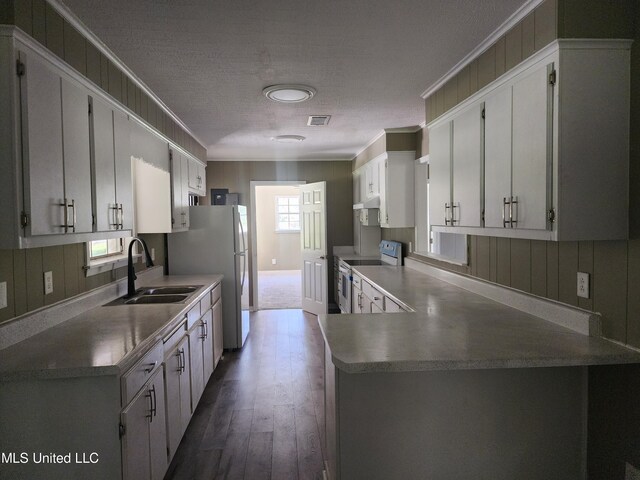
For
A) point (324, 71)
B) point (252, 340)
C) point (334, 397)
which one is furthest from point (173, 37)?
point (252, 340)

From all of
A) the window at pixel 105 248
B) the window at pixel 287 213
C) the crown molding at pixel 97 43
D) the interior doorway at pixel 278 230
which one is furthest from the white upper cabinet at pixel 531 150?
the window at pixel 287 213

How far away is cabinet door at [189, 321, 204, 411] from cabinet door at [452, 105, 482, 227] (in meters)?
2.04

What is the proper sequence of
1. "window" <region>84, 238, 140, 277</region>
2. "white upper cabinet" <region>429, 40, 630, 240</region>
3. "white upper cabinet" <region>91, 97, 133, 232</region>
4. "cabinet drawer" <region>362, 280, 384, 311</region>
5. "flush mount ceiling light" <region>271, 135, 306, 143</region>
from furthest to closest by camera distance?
"flush mount ceiling light" <region>271, 135, 306, 143</region>, "cabinet drawer" <region>362, 280, 384, 311</region>, "window" <region>84, 238, 140, 277</region>, "white upper cabinet" <region>91, 97, 133, 232</region>, "white upper cabinet" <region>429, 40, 630, 240</region>

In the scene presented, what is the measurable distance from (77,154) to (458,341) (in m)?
1.97

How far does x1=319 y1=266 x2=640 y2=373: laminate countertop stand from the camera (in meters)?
1.61

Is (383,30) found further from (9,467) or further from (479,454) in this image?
(9,467)

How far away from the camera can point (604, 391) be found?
1798mm

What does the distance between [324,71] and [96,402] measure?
7.61 feet

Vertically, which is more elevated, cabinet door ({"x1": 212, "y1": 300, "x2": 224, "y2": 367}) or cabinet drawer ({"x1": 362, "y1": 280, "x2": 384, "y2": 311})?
cabinet drawer ({"x1": 362, "y1": 280, "x2": 384, "y2": 311})

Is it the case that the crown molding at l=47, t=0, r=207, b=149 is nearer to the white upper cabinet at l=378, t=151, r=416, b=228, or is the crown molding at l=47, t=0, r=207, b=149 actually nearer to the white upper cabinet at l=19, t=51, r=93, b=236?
the white upper cabinet at l=19, t=51, r=93, b=236

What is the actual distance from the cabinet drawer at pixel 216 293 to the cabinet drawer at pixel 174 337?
43.4 inches

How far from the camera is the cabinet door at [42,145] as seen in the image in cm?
160

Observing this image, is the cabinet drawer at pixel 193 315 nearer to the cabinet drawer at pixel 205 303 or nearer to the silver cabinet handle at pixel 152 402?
the cabinet drawer at pixel 205 303

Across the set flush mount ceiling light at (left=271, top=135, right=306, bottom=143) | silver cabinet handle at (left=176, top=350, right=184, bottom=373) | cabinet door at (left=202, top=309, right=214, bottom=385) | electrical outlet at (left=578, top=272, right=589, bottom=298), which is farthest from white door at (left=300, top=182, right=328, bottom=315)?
electrical outlet at (left=578, top=272, right=589, bottom=298)
